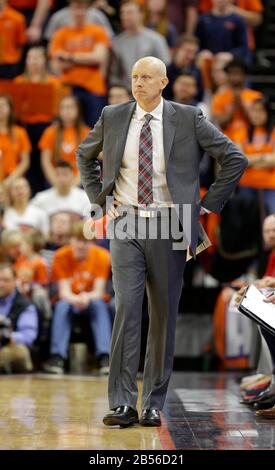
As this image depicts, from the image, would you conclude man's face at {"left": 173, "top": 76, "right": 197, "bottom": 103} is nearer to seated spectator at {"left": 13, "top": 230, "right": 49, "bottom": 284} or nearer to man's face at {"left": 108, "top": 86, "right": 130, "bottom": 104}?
man's face at {"left": 108, "top": 86, "right": 130, "bottom": 104}

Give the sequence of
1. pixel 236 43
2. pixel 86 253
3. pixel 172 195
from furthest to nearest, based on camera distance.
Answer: pixel 236 43 < pixel 86 253 < pixel 172 195

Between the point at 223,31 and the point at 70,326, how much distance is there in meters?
5.02

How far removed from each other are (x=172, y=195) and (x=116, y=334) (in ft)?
2.69

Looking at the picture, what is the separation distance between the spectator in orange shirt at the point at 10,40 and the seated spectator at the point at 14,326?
418cm

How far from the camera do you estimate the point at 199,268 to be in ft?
35.1

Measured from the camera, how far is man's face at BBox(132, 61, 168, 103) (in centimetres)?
567

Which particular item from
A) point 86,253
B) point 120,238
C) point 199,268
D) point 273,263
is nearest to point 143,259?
point 120,238

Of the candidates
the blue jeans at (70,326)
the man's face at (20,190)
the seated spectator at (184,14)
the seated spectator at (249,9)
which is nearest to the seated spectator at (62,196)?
the man's face at (20,190)

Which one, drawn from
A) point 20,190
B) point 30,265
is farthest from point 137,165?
point 20,190

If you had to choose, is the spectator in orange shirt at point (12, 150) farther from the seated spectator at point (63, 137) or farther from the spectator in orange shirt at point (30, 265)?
the spectator in orange shirt at point (30, 265)

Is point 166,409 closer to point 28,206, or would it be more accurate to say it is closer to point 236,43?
point 28,206

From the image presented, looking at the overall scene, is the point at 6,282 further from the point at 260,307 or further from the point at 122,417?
the point at 122,417

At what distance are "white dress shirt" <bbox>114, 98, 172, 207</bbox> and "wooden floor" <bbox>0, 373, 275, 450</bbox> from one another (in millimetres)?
1247

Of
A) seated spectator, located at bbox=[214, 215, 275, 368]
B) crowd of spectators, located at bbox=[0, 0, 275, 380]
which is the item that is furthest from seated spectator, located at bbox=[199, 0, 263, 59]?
seated spectator, located at bbox=[214, 215, 275, 368]
